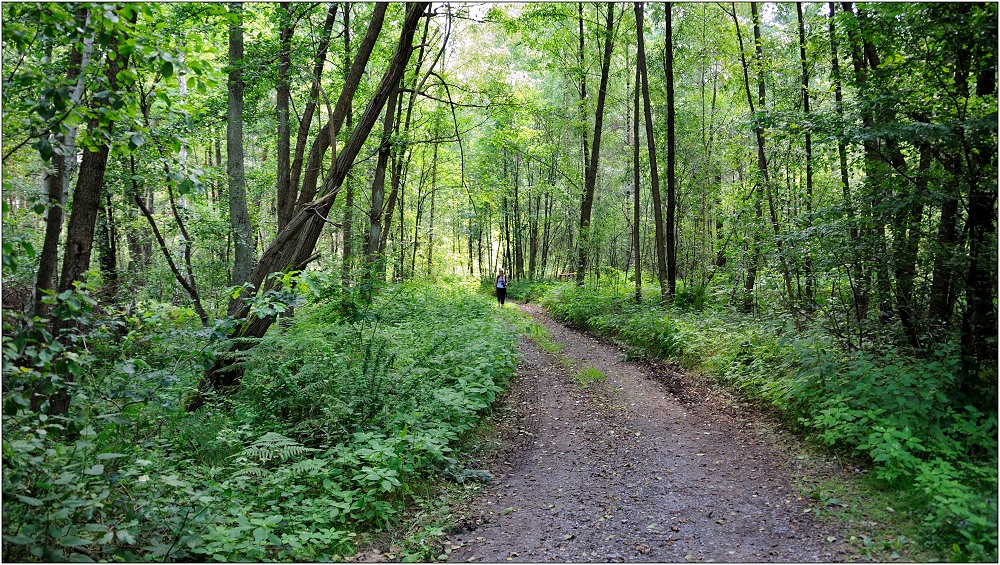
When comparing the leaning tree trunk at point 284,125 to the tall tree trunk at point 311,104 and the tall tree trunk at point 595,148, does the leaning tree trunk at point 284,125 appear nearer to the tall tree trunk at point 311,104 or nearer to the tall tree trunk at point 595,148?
the tall tree trunk at point 311,104

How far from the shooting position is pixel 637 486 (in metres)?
5.52

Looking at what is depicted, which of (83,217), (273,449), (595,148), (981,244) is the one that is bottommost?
(273,449)

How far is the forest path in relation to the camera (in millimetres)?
4320

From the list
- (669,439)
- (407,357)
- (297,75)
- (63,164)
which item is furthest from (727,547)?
(297,75)

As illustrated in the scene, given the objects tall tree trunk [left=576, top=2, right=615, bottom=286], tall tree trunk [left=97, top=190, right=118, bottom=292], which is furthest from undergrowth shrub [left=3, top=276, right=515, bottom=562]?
tall tree trunk [left=576, top=2, right=615, bottom=286]

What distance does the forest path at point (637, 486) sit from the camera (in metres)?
4.32

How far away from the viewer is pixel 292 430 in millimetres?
5664

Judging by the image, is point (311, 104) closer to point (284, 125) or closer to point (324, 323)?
point (284, 125)

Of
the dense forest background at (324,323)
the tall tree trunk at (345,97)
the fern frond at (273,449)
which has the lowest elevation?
the fern frond at (273,449)

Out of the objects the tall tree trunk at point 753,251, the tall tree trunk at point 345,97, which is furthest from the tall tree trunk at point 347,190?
the tall tree trunk at point 753,251

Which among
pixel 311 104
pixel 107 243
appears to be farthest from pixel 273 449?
pixel 107 243

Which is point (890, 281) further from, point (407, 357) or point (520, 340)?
point (520, 340)

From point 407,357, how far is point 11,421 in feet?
16.3

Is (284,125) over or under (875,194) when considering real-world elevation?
over
